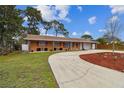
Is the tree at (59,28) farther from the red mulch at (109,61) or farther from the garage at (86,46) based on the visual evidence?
the red mulch at (109,61)

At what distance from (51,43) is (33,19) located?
6199mm

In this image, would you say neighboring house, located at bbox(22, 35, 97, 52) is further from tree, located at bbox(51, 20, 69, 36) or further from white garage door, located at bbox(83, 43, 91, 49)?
tree, located at bbox(51, 20, 69, 36)

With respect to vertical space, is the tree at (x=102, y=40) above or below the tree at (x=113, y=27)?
below

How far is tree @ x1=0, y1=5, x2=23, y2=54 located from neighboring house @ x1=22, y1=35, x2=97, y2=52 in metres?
3.15

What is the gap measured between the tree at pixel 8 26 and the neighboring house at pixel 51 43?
10.3ft

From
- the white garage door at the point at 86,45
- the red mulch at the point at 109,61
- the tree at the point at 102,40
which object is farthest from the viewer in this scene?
the white garage door at the point at 86,45

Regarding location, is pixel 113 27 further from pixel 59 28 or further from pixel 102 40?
pixel 102 40

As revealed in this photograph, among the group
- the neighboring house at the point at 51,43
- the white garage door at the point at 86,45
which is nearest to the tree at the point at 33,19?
the neighboring house at the point at 51,43

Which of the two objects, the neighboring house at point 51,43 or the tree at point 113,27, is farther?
the neighboring house at point 51,43

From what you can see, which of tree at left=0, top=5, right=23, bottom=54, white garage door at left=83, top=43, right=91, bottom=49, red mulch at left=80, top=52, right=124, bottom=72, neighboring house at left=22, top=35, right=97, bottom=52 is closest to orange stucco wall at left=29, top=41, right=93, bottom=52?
neighboring house at left=22, top=35, right=97, bottom=52

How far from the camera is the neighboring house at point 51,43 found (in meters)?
25.2
